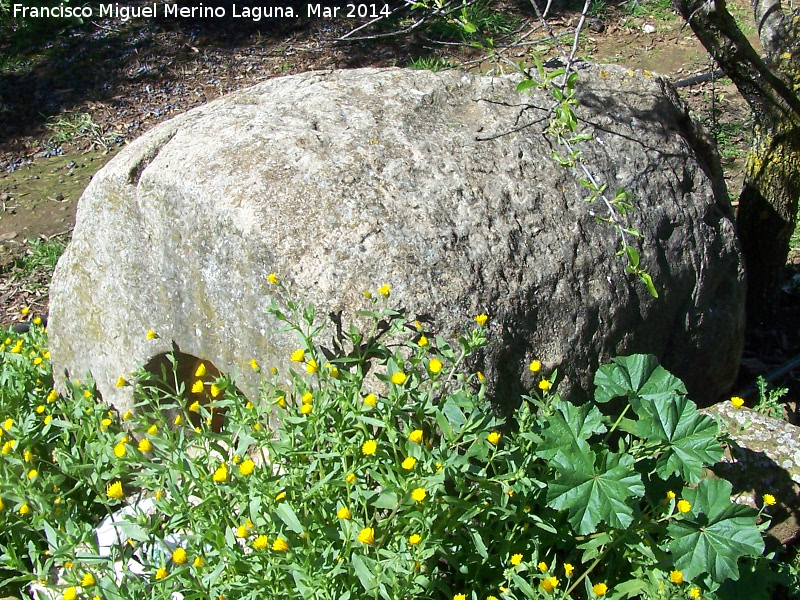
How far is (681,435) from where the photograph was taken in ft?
6.62

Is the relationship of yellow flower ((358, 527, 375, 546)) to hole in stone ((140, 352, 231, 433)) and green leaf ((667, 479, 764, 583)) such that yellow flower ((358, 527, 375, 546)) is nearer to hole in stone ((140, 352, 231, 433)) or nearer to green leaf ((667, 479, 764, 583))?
green leaf ((667, 479, 764, 583))

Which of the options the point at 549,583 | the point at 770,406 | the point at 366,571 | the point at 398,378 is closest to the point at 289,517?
the point at 366,571

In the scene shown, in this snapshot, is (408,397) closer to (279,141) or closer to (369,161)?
(369,161)

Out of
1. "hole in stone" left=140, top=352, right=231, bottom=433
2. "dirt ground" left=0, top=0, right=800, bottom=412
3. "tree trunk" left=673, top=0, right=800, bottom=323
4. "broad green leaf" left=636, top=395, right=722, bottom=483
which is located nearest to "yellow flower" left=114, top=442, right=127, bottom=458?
"hole in stone" left=140, top=352, right=231, bottom=433

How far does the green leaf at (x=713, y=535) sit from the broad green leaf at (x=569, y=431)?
279 millimetres

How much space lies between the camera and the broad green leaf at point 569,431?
1.94m

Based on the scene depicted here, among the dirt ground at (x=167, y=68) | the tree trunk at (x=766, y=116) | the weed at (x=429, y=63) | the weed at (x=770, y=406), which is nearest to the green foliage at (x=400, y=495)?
the weed at (x=770, y=406)

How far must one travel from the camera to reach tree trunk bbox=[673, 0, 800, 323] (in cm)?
322

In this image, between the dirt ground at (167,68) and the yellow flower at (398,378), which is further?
the dirt ground at (167,68)

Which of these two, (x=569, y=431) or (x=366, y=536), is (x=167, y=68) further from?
(x=366, y=536)

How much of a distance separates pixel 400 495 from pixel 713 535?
0.79m

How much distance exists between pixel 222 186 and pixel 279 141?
0.27 metres

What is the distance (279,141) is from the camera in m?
2.61

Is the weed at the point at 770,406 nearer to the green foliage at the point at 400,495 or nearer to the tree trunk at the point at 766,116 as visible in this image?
the tree trunk at the point at 766,116
